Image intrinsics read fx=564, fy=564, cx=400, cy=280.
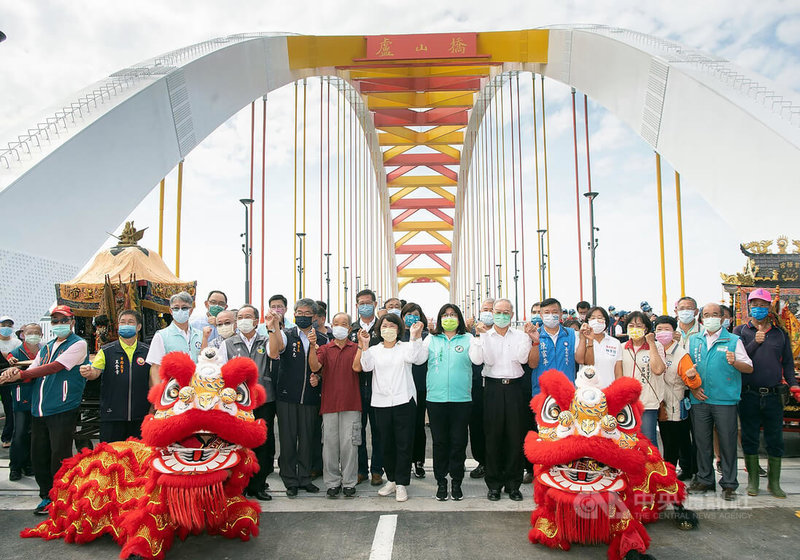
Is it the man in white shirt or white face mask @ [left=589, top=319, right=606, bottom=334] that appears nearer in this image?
the man in white shirt

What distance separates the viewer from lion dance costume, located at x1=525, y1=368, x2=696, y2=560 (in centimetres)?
323

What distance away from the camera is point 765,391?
4.67m

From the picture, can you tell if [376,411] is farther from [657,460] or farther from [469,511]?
[657,460]

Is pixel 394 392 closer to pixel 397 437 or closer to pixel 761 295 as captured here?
pixel 397 437

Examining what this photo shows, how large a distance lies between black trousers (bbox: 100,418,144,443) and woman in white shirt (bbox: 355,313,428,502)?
1.93m

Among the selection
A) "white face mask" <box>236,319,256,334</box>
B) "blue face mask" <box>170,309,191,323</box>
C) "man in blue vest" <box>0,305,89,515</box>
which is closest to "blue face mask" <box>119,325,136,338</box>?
"man in blue vest" <box>0,305,89,515</box>

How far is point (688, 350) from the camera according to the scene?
195 inches

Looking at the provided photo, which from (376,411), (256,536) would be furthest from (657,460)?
(256,536)

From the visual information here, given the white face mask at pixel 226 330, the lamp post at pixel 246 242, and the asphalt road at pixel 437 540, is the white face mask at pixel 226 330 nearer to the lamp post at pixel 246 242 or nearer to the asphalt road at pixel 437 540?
the asphalt road at pixel 437 540

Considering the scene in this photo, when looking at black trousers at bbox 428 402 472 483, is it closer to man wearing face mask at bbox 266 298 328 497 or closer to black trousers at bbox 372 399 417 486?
black trousers at bbox 372 399 417 486

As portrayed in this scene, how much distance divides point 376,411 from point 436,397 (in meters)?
0.54

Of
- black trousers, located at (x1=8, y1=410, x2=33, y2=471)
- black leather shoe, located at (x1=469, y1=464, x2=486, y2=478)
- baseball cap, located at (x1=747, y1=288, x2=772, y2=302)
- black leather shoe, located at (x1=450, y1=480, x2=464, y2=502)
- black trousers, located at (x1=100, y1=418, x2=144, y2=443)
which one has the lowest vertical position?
black leather shoe, located at (x1=469, y1=464, x2=486, y2=478)

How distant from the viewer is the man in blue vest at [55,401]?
14.3 feet

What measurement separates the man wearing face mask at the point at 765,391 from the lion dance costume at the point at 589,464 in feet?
5.89
